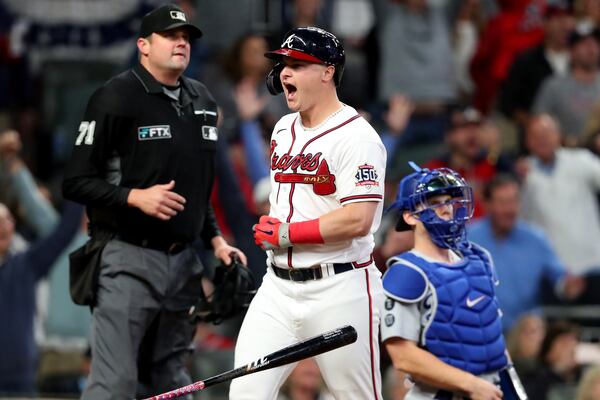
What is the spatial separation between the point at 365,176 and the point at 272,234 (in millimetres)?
449

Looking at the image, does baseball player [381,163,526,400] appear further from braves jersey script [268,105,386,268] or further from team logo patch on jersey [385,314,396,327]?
braves jersey script [268,105,386,268]

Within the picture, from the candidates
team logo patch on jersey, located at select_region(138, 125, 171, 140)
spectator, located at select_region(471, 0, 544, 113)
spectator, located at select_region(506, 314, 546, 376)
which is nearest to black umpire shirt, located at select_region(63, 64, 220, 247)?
team logo patch on jersey, located at select_region(138, 125, 171, 140)

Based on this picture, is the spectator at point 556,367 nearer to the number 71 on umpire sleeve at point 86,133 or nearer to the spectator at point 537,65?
the spectator at point 537,65

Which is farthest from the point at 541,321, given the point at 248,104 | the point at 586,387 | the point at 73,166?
the point at 73,166

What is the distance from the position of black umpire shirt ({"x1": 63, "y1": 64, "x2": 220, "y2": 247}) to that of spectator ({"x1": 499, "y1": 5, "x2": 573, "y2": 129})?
5.88 m

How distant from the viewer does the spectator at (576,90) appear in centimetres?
1136

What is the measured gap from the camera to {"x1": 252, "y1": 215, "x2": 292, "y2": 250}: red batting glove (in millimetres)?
5496

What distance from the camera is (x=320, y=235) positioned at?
5.45m

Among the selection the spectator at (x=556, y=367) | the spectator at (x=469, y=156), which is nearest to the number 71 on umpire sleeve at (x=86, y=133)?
the spectator at (x=556, y=367)

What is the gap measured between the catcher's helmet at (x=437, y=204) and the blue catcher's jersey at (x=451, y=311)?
0.46 feet

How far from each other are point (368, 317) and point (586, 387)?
2765 mm

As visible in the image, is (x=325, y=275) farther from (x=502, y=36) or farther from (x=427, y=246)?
(x=502, y=36)

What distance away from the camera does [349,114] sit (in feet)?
18.6

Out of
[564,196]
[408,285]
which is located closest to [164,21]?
[408,285]
